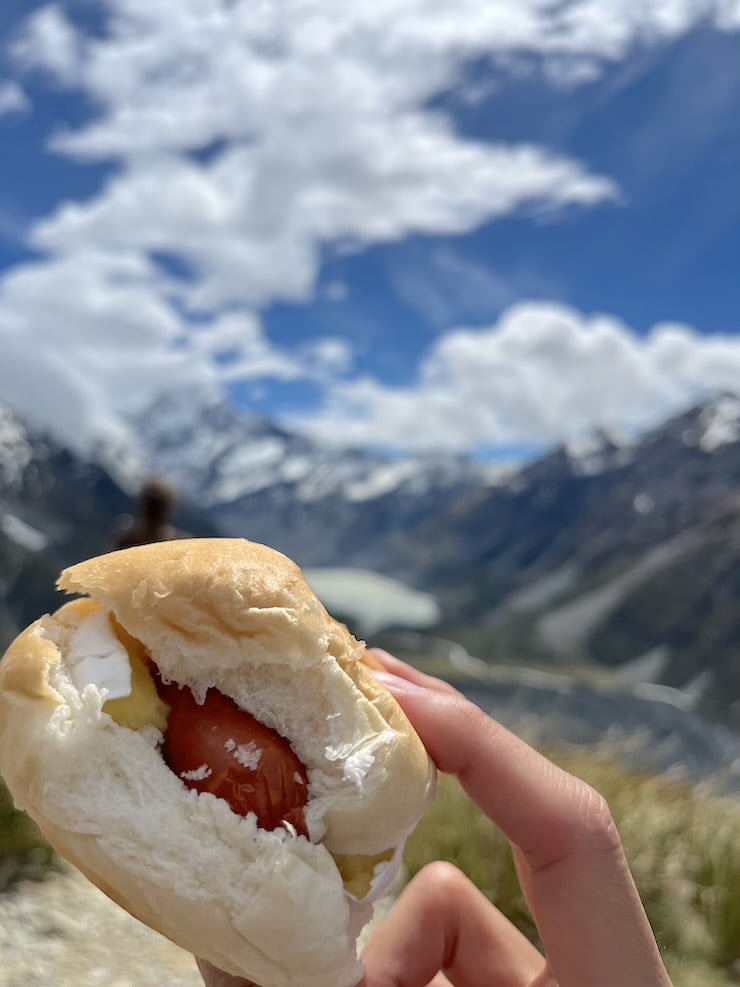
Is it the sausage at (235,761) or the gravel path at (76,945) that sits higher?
the sausage at (235,761)

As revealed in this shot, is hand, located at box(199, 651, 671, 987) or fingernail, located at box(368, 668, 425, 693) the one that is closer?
hand, located at box(199, 651, 671, 987)

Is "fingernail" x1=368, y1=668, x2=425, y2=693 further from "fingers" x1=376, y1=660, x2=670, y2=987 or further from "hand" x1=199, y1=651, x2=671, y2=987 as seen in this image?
"fingers" x1=376, y1=660, x2=670, y2=987

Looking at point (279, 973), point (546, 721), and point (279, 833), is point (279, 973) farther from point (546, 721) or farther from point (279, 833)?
point (546, 721)

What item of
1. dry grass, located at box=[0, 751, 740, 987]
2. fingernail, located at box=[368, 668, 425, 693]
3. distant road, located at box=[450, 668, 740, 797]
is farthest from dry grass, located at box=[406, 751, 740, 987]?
fingernail, located at box=[368, 668, 425, 693]

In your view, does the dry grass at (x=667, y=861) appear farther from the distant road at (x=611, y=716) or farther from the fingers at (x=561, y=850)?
the fingers at (x=561, y=850)

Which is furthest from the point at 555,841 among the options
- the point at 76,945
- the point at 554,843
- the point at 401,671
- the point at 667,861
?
the point at 667,861

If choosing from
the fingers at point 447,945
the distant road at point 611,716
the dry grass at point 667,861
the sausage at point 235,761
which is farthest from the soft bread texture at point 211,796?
the distant road at point 611,716
